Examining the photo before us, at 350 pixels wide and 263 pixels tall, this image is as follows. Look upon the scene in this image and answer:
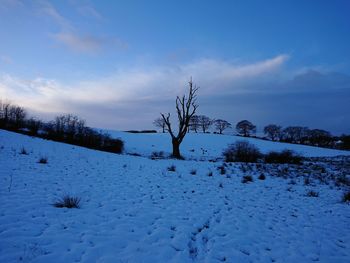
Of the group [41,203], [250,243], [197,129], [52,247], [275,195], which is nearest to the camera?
[52,247]

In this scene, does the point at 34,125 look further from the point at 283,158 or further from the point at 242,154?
the point at 283,158

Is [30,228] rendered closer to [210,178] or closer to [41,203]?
[41,203]

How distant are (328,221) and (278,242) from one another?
2652mm

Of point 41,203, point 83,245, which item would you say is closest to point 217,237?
point 83,245

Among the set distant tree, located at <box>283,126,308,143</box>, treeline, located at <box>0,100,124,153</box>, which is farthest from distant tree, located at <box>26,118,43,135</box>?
distant tree, located at <box>283,126,308,143</box>

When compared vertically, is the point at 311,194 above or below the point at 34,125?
below

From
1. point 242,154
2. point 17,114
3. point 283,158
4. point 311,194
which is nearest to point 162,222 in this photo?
point 311,194

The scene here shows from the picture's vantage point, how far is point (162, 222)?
19.7 ft

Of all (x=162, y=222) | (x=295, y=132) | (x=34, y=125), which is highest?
(x=295, y=132)

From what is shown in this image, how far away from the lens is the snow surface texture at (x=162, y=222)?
441 cm

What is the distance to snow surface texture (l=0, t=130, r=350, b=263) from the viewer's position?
14.5 feet

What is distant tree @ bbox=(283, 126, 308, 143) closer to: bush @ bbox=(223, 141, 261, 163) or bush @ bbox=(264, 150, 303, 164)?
bush @ bbox=(223, 141, 261, 163)

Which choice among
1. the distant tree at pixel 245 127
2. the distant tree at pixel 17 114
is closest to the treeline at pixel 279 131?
the distant tree at pixel 245 127

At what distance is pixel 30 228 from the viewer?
489 centimetres
